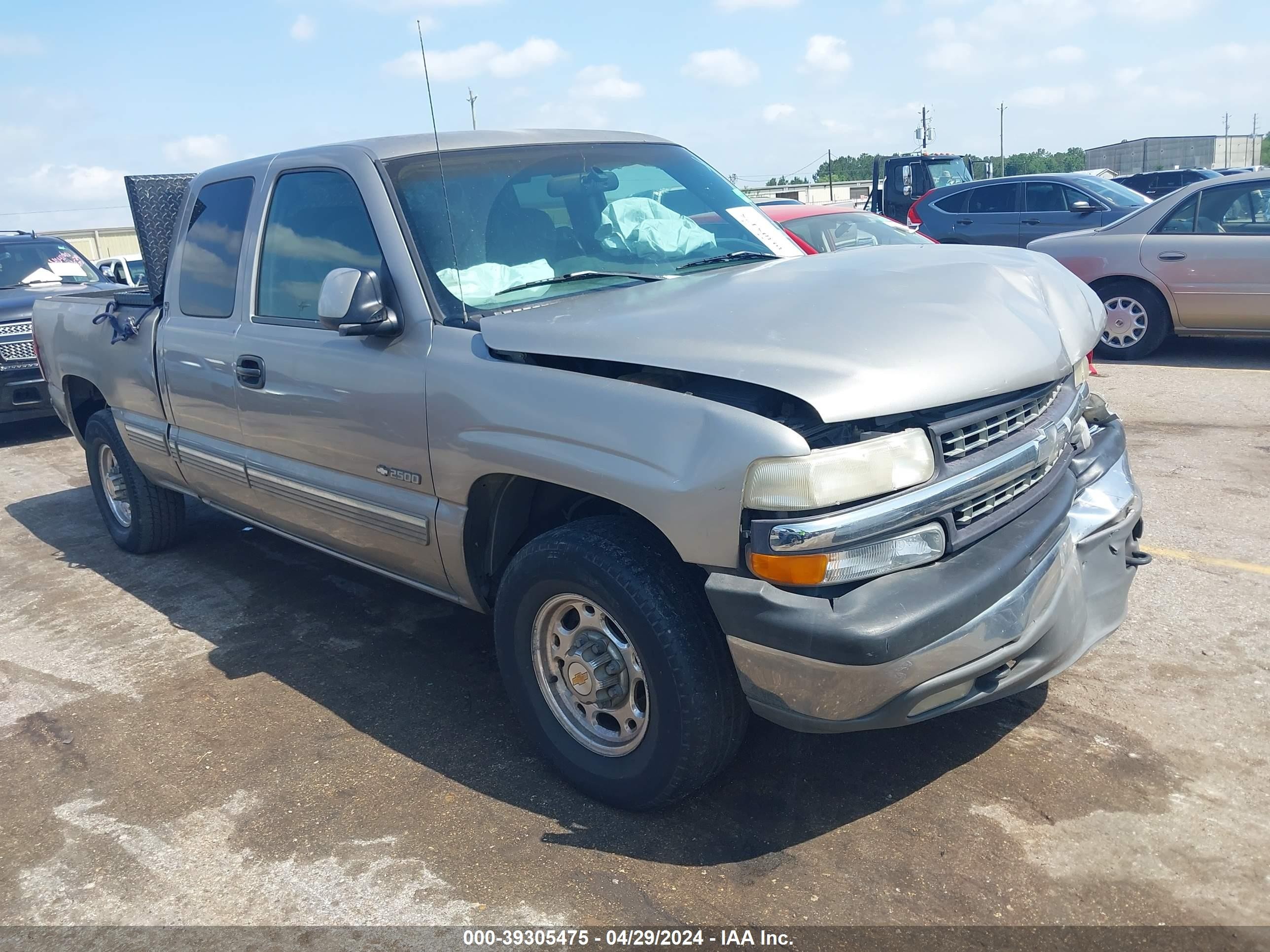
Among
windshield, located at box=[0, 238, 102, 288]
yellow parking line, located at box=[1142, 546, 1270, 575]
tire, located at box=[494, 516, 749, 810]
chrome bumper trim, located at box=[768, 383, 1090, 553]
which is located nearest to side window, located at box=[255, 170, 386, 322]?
tire, located at box=[494, 516, 749, 810]

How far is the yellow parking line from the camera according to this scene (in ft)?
14.6

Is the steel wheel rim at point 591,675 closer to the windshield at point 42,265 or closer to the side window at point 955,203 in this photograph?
the windshield at point 42,265

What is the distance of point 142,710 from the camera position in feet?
13.1

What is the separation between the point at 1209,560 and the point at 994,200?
382 inches

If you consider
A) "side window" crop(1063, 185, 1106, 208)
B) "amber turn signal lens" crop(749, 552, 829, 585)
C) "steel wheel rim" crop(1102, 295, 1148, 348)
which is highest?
"side window" crop(1063, 185, 1106, 208)

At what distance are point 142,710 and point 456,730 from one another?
1.29 meters

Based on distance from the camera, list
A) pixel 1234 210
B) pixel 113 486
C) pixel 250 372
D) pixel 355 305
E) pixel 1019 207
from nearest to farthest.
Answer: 1. pixel 355 305
2. pixel 250 372
3. pixel 113 486
4. pixel 1234 210
5. pixel 1019 207

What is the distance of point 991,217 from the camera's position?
13219mm

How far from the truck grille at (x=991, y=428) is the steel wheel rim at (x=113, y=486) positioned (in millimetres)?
4845

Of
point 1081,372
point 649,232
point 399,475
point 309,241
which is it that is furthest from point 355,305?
point 1081,372

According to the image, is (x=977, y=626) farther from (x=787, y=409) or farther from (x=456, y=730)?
(x=456, y=730)

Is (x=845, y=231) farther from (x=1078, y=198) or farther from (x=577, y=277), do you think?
(x=577, y=277)

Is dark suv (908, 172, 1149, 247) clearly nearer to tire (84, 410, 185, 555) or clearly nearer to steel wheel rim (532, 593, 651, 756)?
tire (84, 410, 185, 555)

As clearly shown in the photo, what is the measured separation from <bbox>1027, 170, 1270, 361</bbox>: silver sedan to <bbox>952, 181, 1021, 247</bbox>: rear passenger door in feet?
12.3
